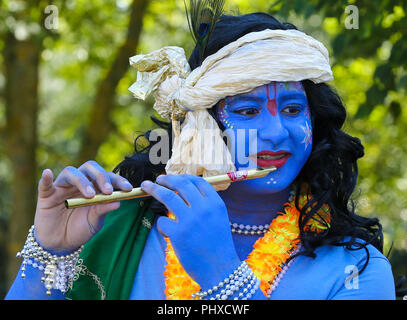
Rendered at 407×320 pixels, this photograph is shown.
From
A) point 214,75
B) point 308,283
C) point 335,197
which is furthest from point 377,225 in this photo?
point 214,75

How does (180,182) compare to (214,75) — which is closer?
(180,182)

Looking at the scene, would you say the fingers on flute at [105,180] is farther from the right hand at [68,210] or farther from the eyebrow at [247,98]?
the eyebrow at [247,98]

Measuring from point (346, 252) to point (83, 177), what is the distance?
3.09ft

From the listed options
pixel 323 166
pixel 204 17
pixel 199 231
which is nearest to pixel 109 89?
pixel 204 17

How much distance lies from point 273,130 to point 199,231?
466 millimetres

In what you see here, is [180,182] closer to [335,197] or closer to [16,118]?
[335,197]

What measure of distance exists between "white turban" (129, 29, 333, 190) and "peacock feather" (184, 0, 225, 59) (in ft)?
0.30

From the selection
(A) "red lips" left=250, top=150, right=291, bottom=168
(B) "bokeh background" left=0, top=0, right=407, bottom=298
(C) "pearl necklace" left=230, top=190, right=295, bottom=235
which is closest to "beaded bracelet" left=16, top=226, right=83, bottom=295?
(C) "pearl necklace" left=230, top=190, right=295, bottom=235

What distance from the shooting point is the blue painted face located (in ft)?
6.77

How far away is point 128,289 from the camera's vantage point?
6.77ft

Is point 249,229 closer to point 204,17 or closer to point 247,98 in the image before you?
point 247,98

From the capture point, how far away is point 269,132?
6.72 feet

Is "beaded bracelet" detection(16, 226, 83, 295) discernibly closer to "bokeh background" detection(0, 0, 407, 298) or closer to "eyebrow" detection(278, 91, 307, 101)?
"eyebrow" detection(278, 91, 307, 101)

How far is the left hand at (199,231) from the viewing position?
5.97ft
